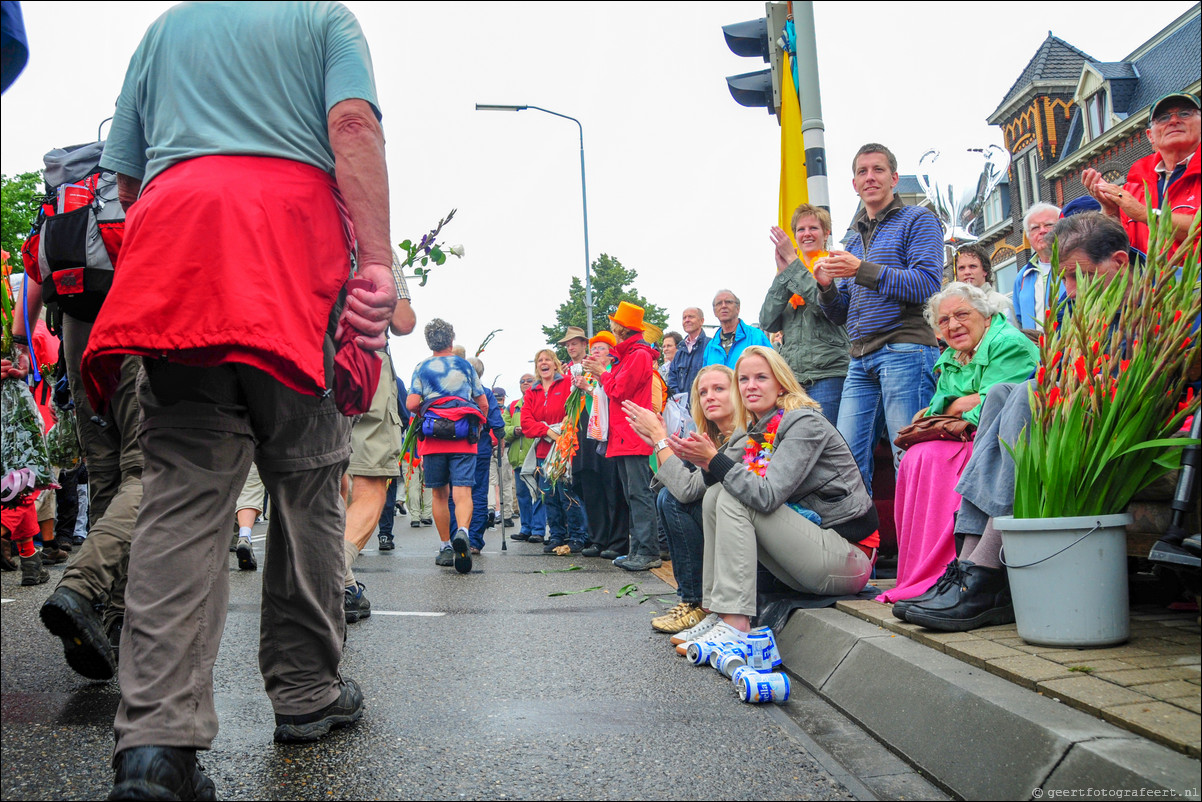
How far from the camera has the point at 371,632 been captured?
194 inches

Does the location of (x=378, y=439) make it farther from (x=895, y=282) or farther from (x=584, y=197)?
(x=584, y=197)

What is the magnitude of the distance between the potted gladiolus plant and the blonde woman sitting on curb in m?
1.20

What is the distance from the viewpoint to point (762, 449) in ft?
15.2

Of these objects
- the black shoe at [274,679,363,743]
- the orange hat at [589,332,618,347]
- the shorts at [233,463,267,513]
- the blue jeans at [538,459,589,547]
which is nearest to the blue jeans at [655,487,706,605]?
the black shoe at [274,679,363,743]

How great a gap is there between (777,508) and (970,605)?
3.18 ft

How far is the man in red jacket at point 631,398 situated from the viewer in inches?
321

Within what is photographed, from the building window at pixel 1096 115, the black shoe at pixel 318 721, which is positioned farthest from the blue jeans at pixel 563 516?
the building window at pixel 1096 115

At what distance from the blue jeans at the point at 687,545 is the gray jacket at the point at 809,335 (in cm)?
138

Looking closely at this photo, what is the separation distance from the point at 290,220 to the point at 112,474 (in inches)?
83.9

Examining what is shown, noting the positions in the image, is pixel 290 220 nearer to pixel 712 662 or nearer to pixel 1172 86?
pixel 712 662

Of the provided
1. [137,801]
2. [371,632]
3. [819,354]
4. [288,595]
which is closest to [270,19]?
[288,595]

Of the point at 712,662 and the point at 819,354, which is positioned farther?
the point at 819,354

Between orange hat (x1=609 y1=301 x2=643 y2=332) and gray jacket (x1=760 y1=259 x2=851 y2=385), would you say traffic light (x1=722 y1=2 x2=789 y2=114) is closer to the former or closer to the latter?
orange hat (x1=609 y1=301 x2=643 y2=332)

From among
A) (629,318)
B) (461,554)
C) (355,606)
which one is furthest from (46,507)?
(629,318)
